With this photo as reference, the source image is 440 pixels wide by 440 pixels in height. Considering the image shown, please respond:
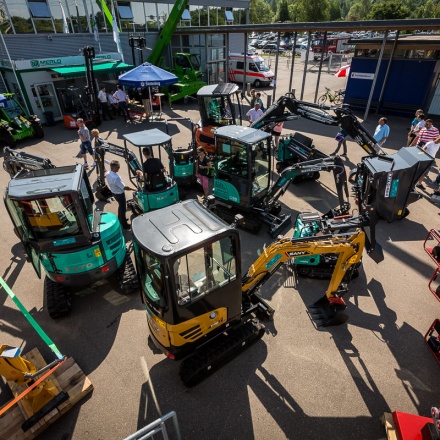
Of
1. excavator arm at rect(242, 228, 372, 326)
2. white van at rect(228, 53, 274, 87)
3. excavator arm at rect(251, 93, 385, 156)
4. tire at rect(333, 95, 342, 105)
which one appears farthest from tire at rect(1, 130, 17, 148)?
tire at rect(333, 95, 342, 105)

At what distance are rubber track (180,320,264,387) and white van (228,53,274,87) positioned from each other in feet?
74.4

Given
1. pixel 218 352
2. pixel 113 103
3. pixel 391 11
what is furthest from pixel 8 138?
pixel 391 11

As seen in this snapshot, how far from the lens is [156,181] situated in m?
7.91

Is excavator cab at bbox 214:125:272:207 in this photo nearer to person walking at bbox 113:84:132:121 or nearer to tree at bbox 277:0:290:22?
person walking at bbox 113:84:132:121

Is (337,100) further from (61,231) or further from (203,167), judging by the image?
(61,231)

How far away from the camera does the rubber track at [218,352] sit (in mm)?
4531

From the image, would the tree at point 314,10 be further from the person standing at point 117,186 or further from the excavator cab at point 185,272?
the excavator cab at point 185,272

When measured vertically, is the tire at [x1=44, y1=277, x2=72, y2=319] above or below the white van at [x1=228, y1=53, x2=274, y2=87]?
below

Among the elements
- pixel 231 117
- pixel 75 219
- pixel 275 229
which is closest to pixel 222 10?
pixel 231 117

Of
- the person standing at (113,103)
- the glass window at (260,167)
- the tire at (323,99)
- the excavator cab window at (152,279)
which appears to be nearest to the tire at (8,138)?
the person standing at (113,103)

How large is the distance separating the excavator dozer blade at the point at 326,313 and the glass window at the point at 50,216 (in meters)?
4.63

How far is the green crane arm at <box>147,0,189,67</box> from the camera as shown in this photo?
19.0m

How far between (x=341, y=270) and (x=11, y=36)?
2042 cm

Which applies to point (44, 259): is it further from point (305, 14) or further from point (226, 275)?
point (305, 14)
